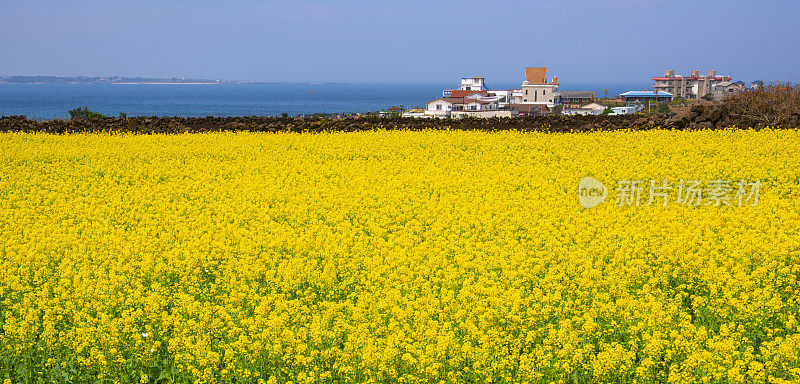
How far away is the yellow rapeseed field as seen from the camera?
6125 millimetres

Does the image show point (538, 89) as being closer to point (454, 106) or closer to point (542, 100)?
point (542, 100)

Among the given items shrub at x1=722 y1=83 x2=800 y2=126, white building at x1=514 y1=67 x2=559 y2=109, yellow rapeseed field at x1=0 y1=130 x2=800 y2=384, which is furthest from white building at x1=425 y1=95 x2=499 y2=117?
yellow rapeseed field at x1=0 y1=130 x2=800 y2=384

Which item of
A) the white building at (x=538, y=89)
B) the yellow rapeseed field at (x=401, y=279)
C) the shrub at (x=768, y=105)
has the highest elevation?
the white building at (x=538, y=89)

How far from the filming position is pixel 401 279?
802cm

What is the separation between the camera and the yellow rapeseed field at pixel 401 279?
241 inches

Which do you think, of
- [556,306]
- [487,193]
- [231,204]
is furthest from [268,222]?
[556,306]

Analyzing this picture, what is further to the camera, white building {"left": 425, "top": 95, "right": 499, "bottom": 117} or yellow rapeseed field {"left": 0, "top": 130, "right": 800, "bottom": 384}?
white building {"left": 425, "top": 95, "right": 499, "bottom": 117}

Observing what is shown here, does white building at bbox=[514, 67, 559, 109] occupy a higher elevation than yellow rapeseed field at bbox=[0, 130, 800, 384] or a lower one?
higher

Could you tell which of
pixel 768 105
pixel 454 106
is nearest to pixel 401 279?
pixel 768 105

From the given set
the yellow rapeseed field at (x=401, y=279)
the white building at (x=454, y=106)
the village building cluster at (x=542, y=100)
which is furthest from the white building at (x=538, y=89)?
the yellow rapeseed field at (x=401, y=279)

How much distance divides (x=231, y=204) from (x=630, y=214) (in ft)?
24.1

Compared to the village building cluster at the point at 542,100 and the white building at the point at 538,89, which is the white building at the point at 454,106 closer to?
the village building cluster at the point at 542,100

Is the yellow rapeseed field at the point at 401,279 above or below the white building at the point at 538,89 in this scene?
below

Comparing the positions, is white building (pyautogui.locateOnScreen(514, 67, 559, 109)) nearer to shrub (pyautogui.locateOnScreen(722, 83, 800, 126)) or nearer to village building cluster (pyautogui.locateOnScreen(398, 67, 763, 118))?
village building cluster (pyautogui.locateOnScreen(398, 67, 763, 118))
